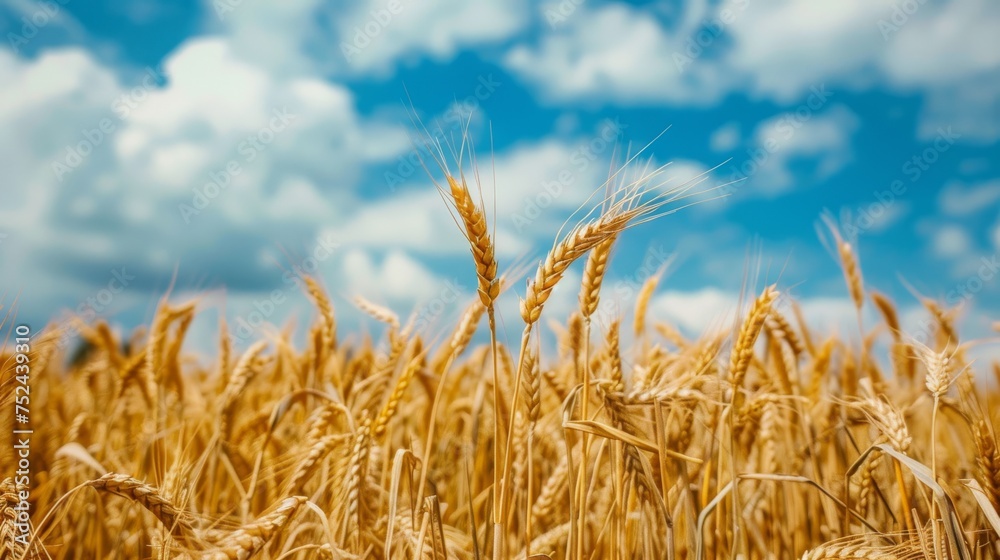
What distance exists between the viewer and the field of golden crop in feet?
4.56

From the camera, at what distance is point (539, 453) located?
3.08 m

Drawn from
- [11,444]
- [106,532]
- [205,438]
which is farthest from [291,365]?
[11,444]

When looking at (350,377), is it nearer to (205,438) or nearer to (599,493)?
(205,438)

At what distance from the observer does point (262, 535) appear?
1.23 m

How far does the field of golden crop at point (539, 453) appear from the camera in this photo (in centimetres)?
139

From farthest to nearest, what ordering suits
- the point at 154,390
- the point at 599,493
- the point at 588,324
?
1. the point at 154,390
2. the point at 599,493
3. the point at 588,324

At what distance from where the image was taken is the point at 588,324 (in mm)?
1461

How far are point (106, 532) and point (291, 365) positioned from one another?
102 cm

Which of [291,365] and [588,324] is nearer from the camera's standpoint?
[588,324]

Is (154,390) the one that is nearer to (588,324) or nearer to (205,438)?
(205,438)

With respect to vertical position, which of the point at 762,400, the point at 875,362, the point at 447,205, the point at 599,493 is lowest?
the point at 599,493

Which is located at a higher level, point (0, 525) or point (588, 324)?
point (588, 324)

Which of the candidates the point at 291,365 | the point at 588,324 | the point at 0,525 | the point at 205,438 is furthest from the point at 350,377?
the point at 588,324

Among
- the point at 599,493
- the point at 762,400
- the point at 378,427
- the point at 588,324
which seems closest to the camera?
the point at 588,324
